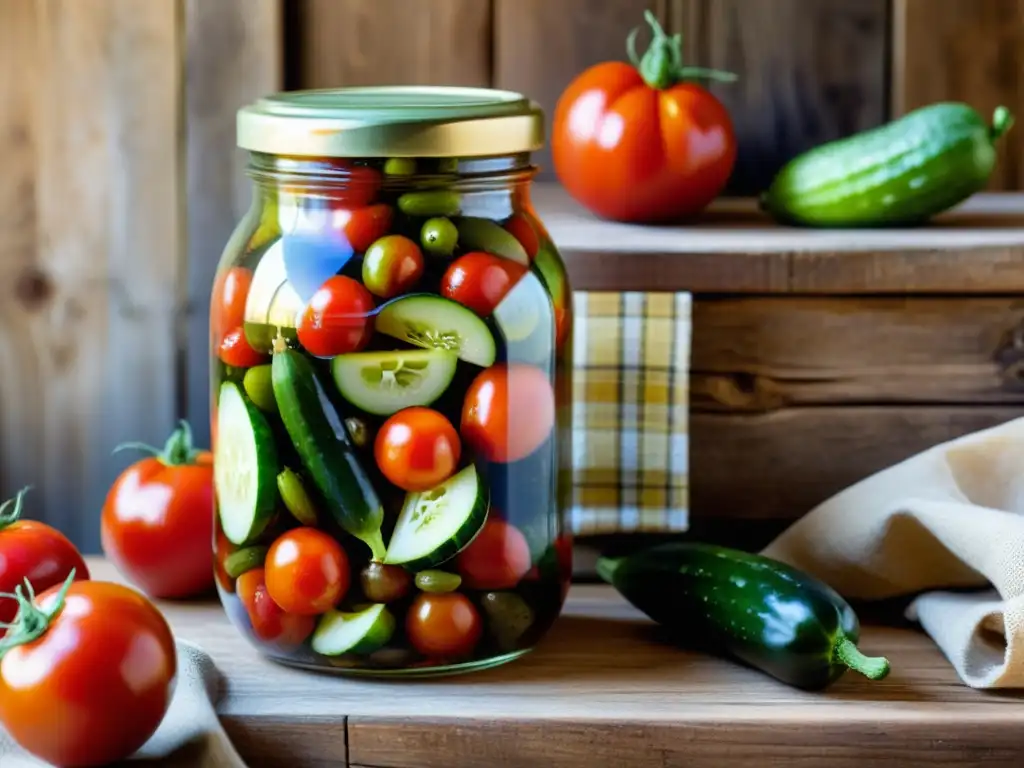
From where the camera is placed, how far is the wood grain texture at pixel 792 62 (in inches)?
51.0

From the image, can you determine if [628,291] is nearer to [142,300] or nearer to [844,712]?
[844,712]

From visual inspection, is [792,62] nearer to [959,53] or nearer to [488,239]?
[959,53]

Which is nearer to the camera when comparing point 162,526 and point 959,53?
point 162,526

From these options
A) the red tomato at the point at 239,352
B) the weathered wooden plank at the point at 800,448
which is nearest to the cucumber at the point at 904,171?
the weathered wooden plank at the point at 800,448

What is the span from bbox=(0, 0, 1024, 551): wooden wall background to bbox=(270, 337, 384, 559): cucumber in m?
0.46

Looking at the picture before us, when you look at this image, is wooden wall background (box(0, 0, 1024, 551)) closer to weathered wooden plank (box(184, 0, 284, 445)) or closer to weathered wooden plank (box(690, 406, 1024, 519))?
weathered wooden plank (box(184, 0, 284, 445))

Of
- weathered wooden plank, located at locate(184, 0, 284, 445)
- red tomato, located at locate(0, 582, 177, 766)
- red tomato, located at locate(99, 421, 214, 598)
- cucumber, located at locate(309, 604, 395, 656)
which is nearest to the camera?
red tomato, located at locate(0, 582, 177, 766)

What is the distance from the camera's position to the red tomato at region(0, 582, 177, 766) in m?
0.78

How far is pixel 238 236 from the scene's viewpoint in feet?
3.10

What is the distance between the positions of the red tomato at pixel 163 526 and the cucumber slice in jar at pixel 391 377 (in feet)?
0.74

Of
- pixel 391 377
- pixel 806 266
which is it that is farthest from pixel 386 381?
pixel 806 266

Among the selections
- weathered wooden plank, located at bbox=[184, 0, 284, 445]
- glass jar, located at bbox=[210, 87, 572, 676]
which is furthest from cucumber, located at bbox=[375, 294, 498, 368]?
weathered wooden plank, located at bbox=[184, 0, 284, 445]

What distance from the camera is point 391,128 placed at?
840 mm

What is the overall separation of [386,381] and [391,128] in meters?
0.15
